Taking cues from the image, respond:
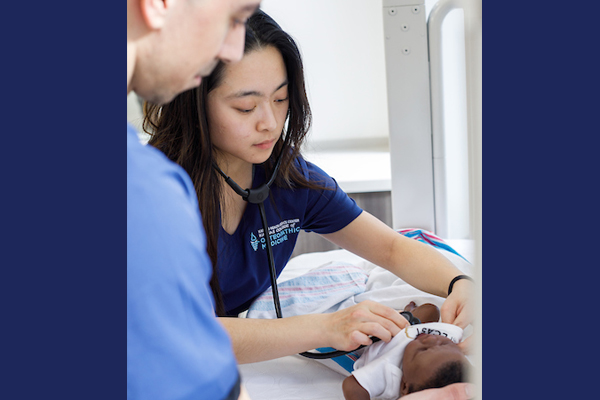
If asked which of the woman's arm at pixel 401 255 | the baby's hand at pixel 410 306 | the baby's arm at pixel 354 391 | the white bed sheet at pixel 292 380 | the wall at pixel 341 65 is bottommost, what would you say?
the white bed sheet at pixel 292 380

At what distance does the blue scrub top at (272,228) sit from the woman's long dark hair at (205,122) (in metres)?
0.07

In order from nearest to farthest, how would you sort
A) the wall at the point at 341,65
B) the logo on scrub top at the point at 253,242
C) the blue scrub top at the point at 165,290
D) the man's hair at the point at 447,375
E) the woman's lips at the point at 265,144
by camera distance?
1. the blue scrub top at the point at 165,290
2. the man's hair at the point at 447,375
3. the woman's lips at the point at 265,144
4. the logo on scrub top at the point at 253,242
5. the wall at the point at 341,65

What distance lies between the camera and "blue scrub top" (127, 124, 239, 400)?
348 mm

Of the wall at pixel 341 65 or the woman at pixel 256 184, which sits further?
the wall at pixel 341 65

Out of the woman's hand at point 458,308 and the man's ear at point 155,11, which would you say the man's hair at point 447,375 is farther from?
the man's ear at point 155,11

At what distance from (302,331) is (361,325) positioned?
0.09m

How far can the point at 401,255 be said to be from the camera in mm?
1043

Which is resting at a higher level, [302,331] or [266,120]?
[266,120]

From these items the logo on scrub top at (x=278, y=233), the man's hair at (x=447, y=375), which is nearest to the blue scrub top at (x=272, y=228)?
the logo on scrub top at (x=278, y=233)

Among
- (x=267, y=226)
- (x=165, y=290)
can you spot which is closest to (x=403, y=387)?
(x=267, y=226)

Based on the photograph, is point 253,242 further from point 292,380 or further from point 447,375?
point 447,375

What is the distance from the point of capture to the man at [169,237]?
35 centimetres

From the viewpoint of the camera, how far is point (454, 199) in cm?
162
